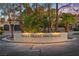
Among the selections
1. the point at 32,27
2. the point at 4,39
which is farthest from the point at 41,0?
the point at 4,39

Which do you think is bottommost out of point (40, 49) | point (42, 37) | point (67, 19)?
point (40, 49)

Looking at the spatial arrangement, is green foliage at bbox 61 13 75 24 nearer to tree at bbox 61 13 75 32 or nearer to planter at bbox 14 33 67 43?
tree at bbox 61 13 75 32

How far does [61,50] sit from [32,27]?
0.51 metres

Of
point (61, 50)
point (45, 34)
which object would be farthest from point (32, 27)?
point (61, 50)

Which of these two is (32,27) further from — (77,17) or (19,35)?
(77,17)

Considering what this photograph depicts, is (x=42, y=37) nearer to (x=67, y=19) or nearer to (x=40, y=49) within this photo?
(x=40, y=49)

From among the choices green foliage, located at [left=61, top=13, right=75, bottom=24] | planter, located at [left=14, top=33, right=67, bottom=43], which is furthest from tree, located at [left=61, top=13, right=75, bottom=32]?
planter, located at [left=14, top=33, right=67, bottom=43]

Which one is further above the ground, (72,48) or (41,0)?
(41,0)

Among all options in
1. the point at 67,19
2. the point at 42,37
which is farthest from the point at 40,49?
the point at 67,19

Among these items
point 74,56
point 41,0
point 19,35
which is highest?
point 41,0

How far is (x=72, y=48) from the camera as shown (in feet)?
14.5

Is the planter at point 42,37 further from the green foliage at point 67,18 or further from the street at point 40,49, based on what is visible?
the green foliage at point 67,18

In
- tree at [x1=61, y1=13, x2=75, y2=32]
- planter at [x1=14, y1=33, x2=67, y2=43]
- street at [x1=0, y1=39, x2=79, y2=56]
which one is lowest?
street at [x1=0, y1=39, x2=79, y2=56]

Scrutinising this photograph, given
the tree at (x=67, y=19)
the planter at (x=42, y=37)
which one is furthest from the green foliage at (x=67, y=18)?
the planter at (x=42, y=37)
